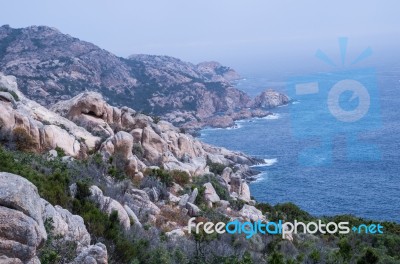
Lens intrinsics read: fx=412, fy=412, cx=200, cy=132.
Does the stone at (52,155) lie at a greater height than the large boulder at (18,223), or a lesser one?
lesser

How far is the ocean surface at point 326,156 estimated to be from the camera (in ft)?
132

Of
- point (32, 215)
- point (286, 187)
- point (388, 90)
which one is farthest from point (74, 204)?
point (388, 90)

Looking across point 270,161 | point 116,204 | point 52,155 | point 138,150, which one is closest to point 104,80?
point 270,161

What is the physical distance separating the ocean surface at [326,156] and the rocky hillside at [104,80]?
17.4 metres

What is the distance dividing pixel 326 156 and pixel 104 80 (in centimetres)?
7094

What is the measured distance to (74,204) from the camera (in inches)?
323

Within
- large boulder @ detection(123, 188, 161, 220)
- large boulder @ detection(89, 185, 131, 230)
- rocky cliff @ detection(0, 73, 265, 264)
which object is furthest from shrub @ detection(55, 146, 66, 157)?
large boulder @ detection(89, 185, 131, 230)

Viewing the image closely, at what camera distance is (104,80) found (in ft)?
363

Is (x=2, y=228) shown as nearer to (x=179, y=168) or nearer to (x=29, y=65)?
(x=179, y=168)

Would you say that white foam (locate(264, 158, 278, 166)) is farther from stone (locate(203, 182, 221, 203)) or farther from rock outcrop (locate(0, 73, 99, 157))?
rock outcrop (locate(0, 73, 99, 157))

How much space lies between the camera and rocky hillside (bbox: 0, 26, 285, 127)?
91.9m

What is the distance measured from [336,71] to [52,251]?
505 feet

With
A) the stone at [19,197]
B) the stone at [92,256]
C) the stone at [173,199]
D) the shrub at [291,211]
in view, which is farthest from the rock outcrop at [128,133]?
the stone at [19,197]

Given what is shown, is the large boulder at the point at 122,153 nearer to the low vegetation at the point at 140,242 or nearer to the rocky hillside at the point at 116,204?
the rocky hillside at the point at 116,204
